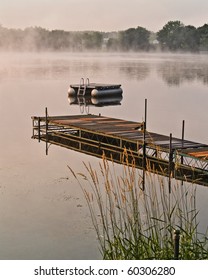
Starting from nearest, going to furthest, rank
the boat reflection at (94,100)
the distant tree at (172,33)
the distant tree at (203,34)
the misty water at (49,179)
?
the misty water at (49,179)
the boat reflection at (94,100)
the distant tree at (203,34)
the distant tree at (172,33)

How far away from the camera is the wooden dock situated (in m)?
10.7

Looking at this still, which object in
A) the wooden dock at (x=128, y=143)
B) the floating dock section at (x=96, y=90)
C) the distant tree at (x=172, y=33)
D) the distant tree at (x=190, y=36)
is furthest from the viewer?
the distant tree at (x=172, y=33)

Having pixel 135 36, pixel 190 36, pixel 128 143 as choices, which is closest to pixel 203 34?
pixel 190 36

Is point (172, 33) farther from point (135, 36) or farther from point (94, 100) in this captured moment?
point (94, 100)

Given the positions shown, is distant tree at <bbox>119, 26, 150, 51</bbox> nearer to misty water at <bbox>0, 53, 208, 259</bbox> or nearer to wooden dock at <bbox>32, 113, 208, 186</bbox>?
misty water at <bbox>0, 53, 208, 259</bbox>

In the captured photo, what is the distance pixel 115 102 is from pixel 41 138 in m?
11.7

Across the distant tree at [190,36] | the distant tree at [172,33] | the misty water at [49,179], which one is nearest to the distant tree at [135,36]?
the distant tree at [172,33]

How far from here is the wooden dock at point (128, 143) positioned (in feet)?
35.1

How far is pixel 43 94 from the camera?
2856 cm

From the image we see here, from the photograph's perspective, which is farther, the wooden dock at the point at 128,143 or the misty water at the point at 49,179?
the wooden dock at the point at 128,143

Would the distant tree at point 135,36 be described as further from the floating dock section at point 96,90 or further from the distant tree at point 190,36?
the floating dock section at point 96,90

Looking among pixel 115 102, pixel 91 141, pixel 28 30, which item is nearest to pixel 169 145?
pixel 91 141

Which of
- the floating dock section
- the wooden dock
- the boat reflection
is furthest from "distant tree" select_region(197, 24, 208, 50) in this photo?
the wooden dock

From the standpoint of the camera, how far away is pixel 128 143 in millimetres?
13719
